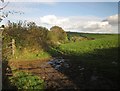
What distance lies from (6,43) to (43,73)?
8107mm

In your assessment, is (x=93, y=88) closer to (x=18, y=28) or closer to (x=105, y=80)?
(x=105, y=80)

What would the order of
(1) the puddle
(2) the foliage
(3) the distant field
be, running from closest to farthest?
(2) the foliage
(1) the puddle
(3) the distant field

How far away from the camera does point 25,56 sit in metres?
22.6

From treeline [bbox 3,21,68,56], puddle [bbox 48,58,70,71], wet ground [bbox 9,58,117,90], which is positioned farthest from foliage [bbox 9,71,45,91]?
treeline [bbox 3,21,68,56]

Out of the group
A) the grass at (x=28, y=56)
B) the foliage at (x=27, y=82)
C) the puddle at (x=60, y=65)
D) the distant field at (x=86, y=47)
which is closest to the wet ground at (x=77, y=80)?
the foliage at (x=27, y=82)

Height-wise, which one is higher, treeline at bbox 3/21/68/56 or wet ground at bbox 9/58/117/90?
treeline at bbox 3/21/68/56

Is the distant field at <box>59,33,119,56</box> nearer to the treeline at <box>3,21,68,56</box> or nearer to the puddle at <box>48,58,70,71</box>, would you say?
the treeline at <box>3,21,68,56</box>

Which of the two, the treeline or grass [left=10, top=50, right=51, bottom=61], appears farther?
the treeline

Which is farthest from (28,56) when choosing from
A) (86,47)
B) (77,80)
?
(77,80)

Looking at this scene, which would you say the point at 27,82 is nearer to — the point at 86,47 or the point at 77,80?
the point at 77,80

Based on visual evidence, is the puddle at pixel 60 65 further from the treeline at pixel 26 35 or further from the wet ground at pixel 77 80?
the treeline at pixel 26 35

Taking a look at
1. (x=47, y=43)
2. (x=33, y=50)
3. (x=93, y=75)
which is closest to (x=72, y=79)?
(x=93, y=75)

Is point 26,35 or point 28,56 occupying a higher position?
point 26,35

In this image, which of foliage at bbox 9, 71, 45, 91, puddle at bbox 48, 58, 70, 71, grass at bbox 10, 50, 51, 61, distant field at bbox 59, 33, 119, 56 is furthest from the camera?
distant field at bbox 59, 33, 119, 56
